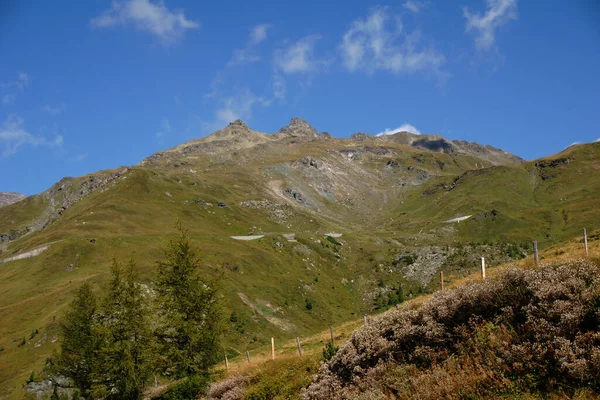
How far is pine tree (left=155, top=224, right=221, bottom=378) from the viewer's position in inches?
1141

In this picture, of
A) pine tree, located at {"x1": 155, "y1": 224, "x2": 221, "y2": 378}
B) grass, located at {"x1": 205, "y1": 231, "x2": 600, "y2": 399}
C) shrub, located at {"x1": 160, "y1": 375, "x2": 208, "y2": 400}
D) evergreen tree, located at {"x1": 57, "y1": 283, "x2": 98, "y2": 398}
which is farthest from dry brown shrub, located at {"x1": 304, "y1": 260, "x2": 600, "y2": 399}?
evergreen tree, located at {"x1": 57, "y1": 283, "x2": 98, "y2": 398}

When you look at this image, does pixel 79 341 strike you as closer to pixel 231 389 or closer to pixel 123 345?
pixel 123 345

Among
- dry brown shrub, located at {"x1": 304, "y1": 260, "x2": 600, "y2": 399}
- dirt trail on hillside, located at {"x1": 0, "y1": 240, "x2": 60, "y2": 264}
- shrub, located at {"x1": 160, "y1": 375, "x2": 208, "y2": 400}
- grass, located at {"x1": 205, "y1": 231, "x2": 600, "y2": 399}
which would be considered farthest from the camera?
dirt trail on hillside, located at {"x1": 0, "y1": 240, "x2": 60, "y2": 264}

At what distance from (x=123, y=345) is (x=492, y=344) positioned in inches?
1251

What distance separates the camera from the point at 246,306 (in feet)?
312

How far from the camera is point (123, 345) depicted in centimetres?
3344

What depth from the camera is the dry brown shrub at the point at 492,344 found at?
866cm

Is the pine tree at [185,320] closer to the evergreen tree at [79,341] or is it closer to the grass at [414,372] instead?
the grass at [414,372]

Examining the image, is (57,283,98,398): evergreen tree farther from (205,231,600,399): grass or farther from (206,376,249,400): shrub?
(205,231,600,399): grass

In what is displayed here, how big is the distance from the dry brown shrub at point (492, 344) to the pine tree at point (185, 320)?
17.8 metres

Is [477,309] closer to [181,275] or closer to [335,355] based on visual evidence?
[335,355]

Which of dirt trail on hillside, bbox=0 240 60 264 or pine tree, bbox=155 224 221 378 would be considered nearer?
pine tree, bbox=155 224 221 378

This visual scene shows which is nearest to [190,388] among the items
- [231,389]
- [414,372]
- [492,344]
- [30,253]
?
[231,389]

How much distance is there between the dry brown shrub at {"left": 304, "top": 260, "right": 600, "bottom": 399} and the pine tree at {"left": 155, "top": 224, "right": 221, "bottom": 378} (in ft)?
58.5
